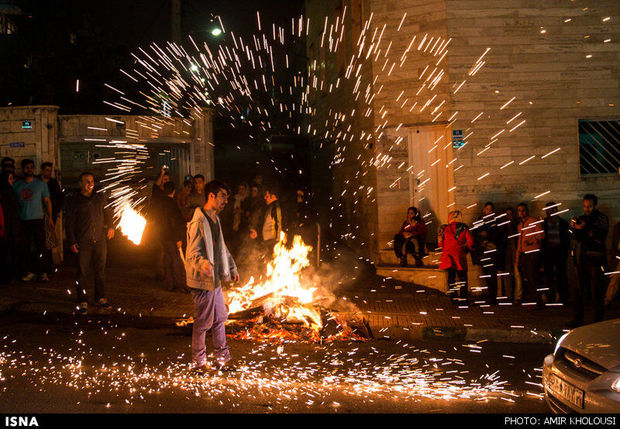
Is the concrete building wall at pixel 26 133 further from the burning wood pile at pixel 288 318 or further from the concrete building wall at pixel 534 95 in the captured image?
the concrete building wall at pixel 534 95

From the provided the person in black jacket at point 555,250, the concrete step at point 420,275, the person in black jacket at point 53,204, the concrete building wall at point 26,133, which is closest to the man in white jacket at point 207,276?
the person in black jacket at point 53,204

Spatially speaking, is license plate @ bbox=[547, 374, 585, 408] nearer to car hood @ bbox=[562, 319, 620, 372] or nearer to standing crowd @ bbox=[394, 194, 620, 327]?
car hood @ bbox=[562, 319, 620, 372]

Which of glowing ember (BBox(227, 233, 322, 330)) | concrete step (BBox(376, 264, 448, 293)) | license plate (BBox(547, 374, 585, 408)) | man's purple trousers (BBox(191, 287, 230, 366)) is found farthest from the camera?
concrete step (BBox(376, 264, 448, 293))

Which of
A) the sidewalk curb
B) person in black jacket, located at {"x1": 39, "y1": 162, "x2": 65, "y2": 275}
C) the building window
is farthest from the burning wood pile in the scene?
the building window

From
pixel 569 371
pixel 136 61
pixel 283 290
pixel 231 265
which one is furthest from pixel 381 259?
pixel 136 61

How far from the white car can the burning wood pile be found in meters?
3.14

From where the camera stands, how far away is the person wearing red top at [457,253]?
9.61m

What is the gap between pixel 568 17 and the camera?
36.5 ft

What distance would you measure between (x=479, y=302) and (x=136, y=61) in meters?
14.8

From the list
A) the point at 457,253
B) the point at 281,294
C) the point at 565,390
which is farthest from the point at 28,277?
the point at 565,390

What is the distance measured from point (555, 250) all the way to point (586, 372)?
627cm

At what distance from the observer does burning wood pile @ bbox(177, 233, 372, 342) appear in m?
7.20

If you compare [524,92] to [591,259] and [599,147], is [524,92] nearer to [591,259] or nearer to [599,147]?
[599,147]

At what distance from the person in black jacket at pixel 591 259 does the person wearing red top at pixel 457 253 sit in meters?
1.93
